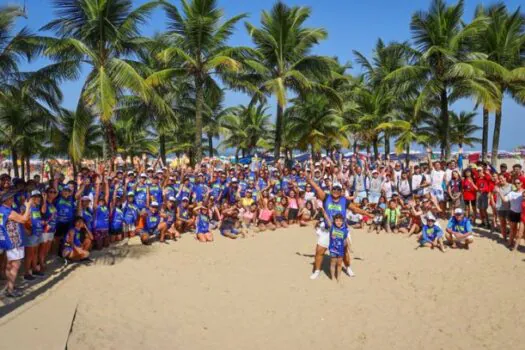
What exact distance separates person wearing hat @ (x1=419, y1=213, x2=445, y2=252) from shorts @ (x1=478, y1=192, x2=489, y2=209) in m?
2.10

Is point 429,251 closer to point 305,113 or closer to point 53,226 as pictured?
point 53,226

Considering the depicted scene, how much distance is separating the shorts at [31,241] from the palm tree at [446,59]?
44.9 ft

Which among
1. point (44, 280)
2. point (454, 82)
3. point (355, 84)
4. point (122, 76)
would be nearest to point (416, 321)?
point (44, 280)

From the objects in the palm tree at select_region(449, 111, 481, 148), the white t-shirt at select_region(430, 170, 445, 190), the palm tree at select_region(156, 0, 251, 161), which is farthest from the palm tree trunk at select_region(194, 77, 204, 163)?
the palm tree at select_region(449, 111, 481, 148)

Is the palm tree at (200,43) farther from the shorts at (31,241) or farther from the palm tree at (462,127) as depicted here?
the palm tree at (462,127)

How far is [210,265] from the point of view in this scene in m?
8.23

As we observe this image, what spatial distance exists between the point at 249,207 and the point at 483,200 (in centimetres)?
629

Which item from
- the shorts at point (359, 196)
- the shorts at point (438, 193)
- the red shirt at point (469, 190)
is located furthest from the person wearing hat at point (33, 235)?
the red shirt at point (469, 190)

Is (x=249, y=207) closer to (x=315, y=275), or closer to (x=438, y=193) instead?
(x=315, y=275)

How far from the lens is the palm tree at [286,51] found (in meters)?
16.4

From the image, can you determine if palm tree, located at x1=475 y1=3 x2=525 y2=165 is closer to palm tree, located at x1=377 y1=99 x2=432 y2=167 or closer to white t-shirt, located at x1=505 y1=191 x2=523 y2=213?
palm tree, located at x1=377 y1=99 x2=432 y2=167

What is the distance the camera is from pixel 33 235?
6.72 m

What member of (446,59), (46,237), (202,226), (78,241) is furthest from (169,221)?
(446,59)

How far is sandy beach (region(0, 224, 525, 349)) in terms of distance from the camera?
5.19m
